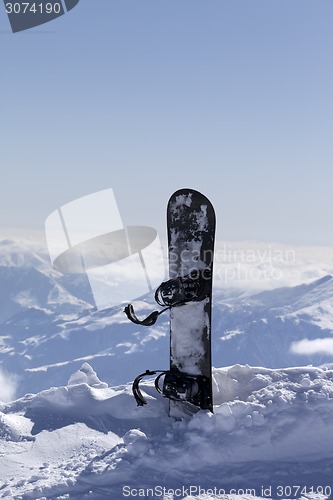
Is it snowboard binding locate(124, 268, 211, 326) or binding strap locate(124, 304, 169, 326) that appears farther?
binding strap locate(124, 304, 169, 326)

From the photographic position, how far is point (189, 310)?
23.1 ft

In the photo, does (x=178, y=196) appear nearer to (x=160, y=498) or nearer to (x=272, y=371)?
(x=272, y=371)

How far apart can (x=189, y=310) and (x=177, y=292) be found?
575mm

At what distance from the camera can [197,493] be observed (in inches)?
210

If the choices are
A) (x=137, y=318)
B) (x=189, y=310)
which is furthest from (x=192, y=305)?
(x=137, y=318)

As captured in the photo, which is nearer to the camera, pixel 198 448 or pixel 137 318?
pixel 198 448

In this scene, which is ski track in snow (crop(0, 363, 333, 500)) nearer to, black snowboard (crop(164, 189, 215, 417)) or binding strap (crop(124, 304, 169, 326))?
black snowboard (crop(164, 189, 215, 417))

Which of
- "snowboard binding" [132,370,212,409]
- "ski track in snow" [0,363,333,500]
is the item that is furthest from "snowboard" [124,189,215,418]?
"ski track in snow" [0,363,333,500]

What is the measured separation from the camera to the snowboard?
679 centimetres

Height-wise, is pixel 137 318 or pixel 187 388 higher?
pixel 137 318

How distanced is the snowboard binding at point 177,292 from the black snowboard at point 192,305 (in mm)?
19

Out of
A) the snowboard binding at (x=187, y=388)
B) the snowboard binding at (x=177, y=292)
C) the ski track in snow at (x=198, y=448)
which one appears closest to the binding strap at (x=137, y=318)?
the snowboard binding at (x=177, y=292)

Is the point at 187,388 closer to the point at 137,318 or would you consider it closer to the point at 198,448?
the point at 198,448

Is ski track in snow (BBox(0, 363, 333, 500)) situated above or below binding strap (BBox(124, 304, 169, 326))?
below
